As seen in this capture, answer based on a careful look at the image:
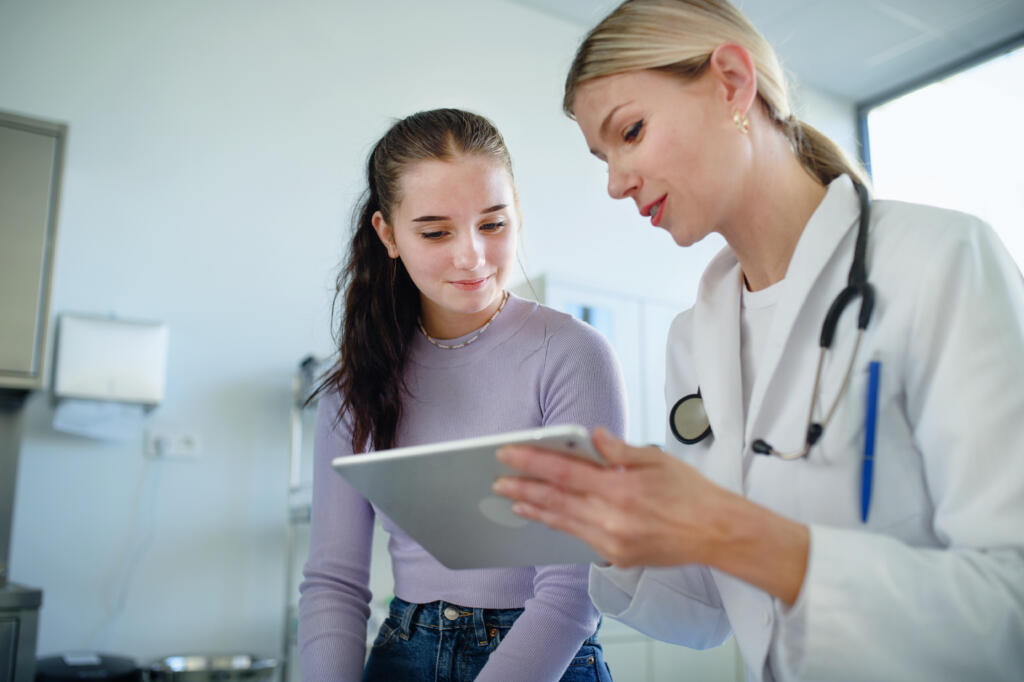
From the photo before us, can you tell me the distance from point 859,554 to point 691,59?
593mm

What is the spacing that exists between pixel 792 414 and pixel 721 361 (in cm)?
14

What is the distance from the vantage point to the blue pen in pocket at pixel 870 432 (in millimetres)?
803

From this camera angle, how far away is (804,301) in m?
0.92

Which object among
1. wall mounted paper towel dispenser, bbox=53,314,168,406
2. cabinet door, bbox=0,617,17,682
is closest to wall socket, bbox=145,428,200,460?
wall mounted paper towel dispenser, bbox=53,314,168,406

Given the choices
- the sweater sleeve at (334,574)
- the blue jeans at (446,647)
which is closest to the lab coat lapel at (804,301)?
the blue jeans at (446,647)

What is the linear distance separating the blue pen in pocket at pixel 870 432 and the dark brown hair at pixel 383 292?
2.34 feet

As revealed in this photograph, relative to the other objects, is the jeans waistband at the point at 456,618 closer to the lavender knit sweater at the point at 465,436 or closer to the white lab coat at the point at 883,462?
the lavender knit sweater at the point at 465,436

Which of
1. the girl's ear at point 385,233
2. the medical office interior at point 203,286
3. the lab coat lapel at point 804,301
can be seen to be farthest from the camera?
the medical office interior at point 203,286

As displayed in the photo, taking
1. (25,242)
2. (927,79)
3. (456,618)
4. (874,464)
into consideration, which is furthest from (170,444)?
(927,79)

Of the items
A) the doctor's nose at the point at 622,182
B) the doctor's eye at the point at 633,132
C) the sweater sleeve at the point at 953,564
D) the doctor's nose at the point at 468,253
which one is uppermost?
the doctor's eye at the point at 633,132

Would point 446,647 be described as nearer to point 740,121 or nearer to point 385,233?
point 385,233

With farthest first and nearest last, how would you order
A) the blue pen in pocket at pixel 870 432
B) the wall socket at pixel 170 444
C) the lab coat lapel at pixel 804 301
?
the wall socket at pixel 170 444, the lab coat lapel at pixel 804 301, the blue pen in pocket at pixel 870 432

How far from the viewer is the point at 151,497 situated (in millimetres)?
2656

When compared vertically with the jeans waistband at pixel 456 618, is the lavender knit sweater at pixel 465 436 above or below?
above
